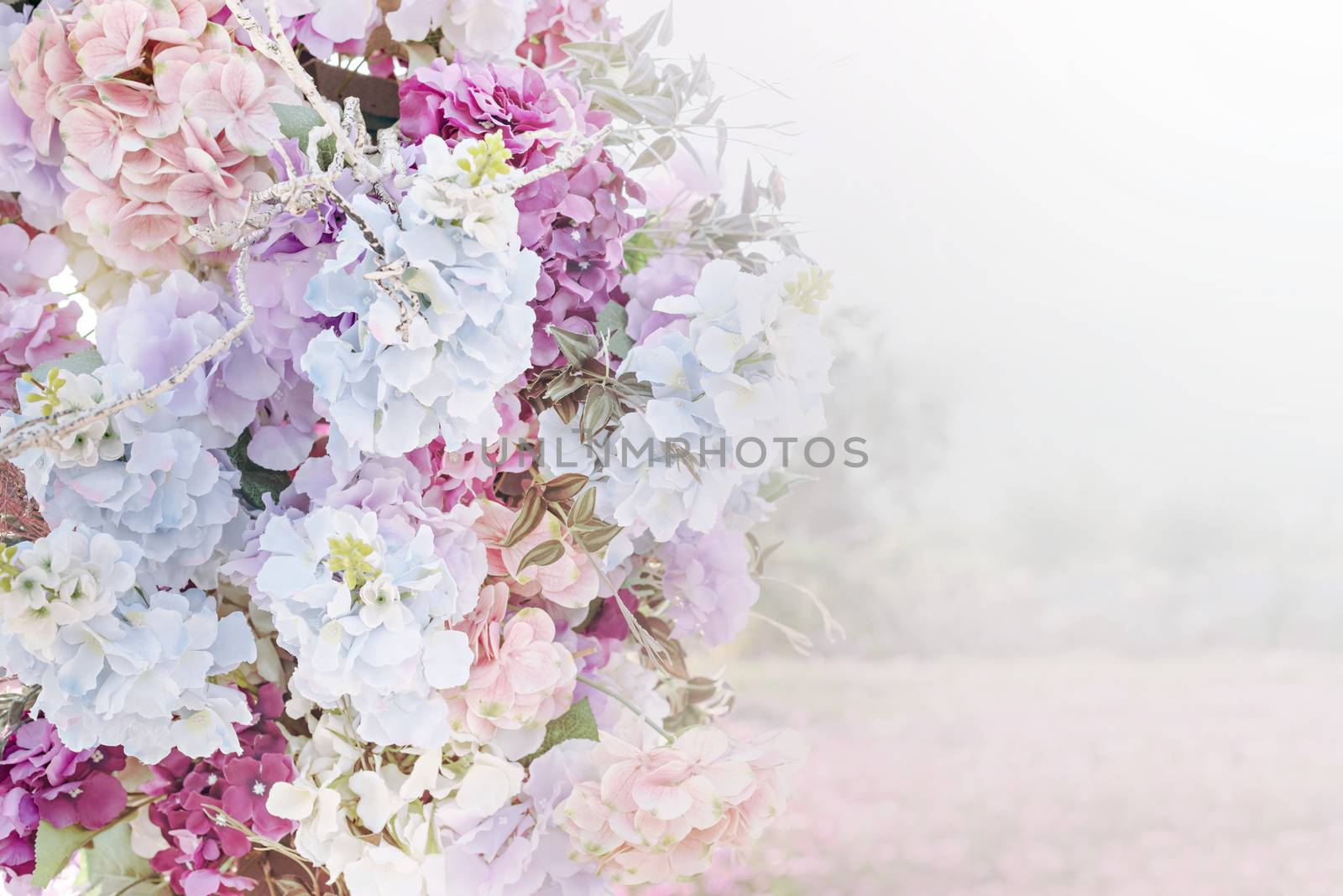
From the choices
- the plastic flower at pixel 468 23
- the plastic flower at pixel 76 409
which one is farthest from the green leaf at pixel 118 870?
the plastic flower at pixel 468 23

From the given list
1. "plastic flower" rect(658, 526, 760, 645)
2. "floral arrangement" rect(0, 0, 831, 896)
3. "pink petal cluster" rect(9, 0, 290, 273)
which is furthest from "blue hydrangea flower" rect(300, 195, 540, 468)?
"plastic flower" rect(658, 526, 760, 645)

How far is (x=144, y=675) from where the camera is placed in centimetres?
41

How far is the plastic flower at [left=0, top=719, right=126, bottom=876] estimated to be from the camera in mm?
468

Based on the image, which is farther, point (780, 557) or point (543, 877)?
point (780, 557)

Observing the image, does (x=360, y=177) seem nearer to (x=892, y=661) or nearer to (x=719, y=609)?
(x=719, y=609)

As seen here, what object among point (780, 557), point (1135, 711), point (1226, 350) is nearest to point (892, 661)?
point (780, 557)

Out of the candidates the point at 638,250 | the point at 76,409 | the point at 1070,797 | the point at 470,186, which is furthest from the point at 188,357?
the point at 1070,797

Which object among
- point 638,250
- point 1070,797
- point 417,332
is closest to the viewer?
point 417,332

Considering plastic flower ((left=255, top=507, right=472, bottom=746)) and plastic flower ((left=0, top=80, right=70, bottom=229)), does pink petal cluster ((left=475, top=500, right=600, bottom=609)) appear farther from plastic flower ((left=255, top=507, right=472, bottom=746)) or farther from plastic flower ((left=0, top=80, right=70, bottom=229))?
plastic flower ((left=0, top=80, right=70, bottom=229))

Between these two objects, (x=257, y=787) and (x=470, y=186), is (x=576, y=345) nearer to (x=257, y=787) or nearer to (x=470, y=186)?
(x=470, y=186)

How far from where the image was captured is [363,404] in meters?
0.39

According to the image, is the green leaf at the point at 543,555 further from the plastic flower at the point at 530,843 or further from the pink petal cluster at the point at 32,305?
the pink petal cluster at the point at 32,305

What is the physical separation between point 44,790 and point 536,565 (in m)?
0.26

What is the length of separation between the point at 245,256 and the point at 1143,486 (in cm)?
185
